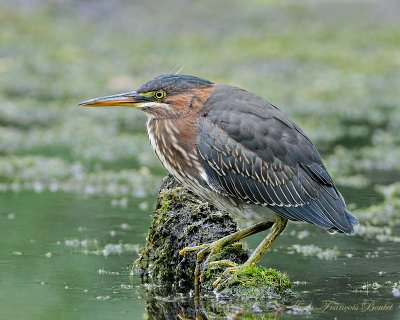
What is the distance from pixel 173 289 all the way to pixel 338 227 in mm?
1561

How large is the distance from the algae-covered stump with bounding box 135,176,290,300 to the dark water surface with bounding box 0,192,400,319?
10.4 inches

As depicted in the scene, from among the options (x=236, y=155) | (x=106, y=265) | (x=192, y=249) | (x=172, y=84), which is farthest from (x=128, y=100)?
(x=106, y=265)

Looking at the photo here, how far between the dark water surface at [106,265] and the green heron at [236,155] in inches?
26.6

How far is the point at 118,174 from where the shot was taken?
14.6 meters

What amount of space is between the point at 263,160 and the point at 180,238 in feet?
3.57

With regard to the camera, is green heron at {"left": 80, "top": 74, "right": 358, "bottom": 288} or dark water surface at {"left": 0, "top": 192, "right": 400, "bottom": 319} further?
green heron at {"left": 80, "top": 74, "right": 358, "bottom": 288}

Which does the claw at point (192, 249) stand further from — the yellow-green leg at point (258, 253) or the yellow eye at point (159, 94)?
the yellow eye at point (159, 94)

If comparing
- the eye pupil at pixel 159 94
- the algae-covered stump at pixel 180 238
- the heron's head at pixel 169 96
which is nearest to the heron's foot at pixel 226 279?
the algae-covered stump at pixel 180 238

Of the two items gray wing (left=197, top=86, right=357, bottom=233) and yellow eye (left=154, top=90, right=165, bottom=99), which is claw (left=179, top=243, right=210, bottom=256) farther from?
yellow eye (left=154, top=90, right=165, bottom=99)

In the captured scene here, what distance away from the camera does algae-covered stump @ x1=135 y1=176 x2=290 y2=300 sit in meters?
8.90

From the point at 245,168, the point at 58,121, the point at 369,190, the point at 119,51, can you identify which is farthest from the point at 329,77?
the point at 245,168

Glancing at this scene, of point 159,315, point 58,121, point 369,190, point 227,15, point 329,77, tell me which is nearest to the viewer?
point 159,315

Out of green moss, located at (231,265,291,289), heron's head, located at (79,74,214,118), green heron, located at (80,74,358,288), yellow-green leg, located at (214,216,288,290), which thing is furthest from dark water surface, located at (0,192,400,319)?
heron's head, located at (79,74,214,118)

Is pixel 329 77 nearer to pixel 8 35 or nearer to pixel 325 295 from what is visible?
pixel 8 35
